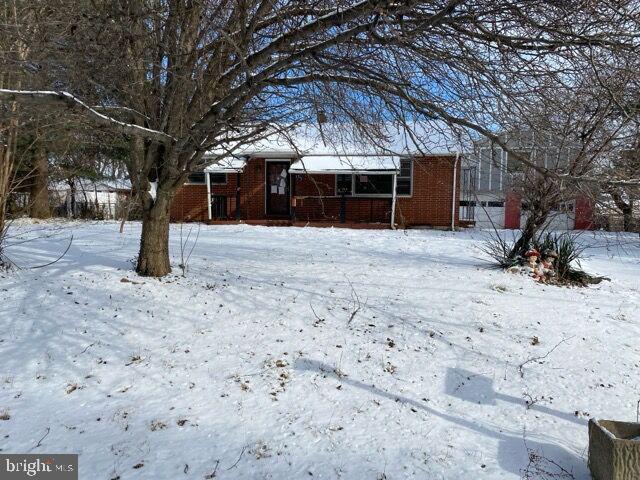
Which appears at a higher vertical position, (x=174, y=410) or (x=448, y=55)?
(x=448, y=55)

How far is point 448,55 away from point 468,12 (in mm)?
668

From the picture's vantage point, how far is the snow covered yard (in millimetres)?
3340

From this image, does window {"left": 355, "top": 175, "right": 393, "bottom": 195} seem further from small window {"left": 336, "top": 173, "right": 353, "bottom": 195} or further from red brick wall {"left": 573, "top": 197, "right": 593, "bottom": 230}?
red brick wall {"left": 573, "top": 197, "right": 593, "bottom": 230}

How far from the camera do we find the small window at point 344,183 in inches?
692

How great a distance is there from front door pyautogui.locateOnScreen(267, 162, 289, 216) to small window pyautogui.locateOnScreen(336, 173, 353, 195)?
212 centimetres

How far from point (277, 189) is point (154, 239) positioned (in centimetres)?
1210

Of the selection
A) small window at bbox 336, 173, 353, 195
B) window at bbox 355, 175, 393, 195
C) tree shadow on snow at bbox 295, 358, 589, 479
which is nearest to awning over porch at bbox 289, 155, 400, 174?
small window at bbox 336, 173, 353, 195

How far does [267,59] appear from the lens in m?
4.99

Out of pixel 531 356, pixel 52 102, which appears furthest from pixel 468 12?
pixel 52 102

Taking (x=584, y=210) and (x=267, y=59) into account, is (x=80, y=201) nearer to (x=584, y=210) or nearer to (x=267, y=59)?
(x=267, y=59)

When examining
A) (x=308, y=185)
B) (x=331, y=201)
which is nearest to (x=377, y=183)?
(x=331, y=201)

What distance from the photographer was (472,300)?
255 inches

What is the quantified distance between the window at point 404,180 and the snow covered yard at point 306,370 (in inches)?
395

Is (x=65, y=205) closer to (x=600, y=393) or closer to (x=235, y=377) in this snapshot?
(x=235, y=377)
